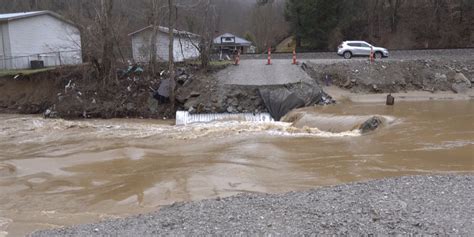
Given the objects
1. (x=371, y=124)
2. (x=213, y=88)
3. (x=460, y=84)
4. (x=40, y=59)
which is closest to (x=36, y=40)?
(x=40, y=59)

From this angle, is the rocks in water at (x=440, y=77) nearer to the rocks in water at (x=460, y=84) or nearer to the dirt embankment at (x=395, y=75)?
the dirt embankment at (x=395, y=75)

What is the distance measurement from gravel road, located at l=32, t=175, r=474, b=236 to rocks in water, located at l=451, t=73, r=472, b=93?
18364 mm

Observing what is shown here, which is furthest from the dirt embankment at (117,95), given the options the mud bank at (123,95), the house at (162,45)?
the house at (162,45)

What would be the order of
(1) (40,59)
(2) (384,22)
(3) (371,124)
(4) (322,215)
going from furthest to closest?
(2) (384,22) → (1) (40,59) → (3) (371,124) → (4) (322,215)

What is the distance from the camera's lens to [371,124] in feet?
53.7

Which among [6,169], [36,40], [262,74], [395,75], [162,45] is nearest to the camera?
[6,169]

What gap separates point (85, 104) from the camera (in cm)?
2530

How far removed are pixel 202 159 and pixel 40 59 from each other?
28.2 metres

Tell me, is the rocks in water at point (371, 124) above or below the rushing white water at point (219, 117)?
Result: above

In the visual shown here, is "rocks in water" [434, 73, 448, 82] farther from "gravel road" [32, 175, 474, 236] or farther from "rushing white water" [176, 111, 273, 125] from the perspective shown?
"gravel road" [32, 175, 474, 236]

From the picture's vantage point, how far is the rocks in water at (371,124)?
53.3ft

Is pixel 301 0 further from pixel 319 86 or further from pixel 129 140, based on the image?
pixel 129 140

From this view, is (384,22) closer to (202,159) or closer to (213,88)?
(213,88)

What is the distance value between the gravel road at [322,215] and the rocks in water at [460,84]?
18.4 meters
